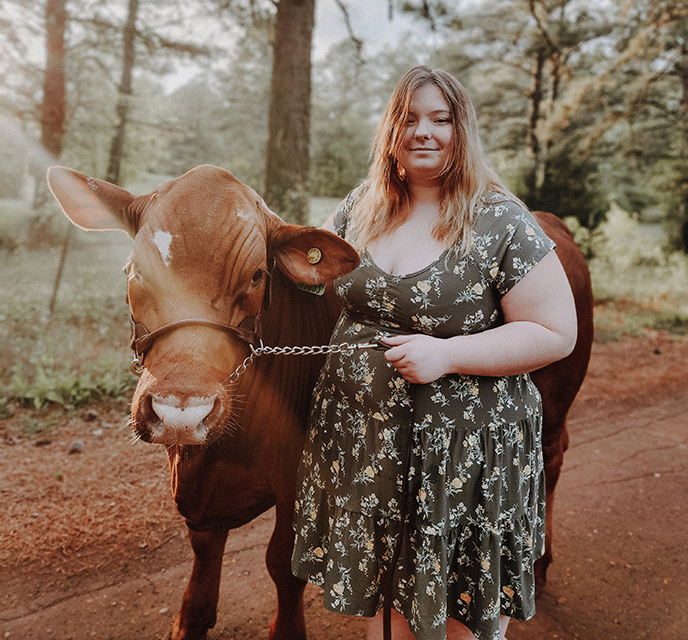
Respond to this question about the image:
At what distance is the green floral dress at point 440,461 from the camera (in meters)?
1.58

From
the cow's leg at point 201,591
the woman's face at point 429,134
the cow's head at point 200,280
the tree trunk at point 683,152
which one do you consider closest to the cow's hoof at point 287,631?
the cow's leg at point 201,591

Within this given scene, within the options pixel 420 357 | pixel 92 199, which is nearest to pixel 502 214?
pixel 420 357

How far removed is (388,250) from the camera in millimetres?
1726

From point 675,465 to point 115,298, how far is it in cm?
816

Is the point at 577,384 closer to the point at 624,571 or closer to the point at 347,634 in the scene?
the point at 624,571

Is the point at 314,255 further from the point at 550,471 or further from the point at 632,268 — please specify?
the point at 632,268

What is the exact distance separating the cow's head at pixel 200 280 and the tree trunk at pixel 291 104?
14.7 ft

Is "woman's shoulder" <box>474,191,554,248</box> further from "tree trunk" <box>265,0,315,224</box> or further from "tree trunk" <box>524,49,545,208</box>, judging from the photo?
"tree trunk" <box>524,49,545,208</box>

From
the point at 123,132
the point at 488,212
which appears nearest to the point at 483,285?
the point at 488,212

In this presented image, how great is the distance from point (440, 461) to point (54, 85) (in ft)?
28.8

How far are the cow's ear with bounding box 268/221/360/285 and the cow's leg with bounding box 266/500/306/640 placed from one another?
3.25 ft

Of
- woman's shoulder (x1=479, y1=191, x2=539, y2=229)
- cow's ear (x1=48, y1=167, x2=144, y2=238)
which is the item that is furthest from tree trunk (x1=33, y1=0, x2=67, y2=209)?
woman's shoulder (x1=479, y1=191, x2=539, y2=229)

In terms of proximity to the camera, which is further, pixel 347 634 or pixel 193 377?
pixel 347 634

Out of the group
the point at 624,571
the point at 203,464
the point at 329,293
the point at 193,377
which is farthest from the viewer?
the point at 624,571
